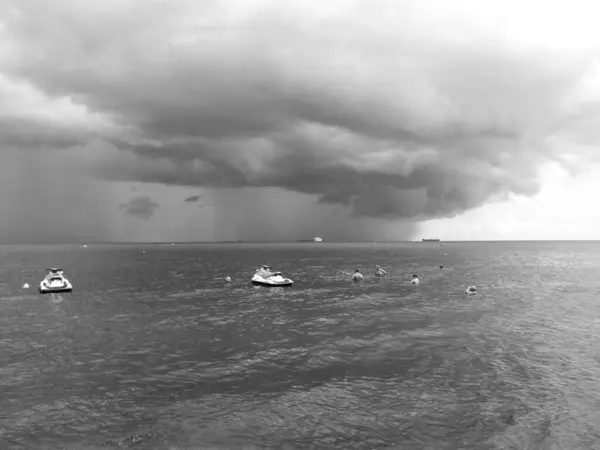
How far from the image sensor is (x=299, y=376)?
1423 inches

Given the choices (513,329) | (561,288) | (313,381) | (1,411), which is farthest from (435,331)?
(561,288)

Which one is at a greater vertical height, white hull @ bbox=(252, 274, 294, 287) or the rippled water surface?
white hull @ bbox=(252, 274, 294, 287)

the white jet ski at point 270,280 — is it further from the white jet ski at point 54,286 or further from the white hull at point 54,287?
the white hull at point 54,287

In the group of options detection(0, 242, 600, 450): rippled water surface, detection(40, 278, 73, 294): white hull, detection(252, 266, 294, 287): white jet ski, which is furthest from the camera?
detection(252, 266, 294, 287): white jet ski

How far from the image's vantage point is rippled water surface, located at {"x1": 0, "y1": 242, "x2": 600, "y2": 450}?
83.9 ft

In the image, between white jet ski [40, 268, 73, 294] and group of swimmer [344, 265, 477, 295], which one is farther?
white jet ski [40, 268, 73, 294]

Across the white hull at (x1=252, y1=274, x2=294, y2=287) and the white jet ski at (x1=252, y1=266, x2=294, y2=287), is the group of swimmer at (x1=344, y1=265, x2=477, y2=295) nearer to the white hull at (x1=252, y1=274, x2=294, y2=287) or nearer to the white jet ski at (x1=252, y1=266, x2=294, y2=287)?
the white jet ski at (x1=252, y1=266, x2=294, y2=287)

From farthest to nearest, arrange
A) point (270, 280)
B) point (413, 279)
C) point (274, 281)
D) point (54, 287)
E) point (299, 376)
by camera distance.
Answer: point (413, 279) → point (270, 280) → point (274, 281) → point (54, 287) → point (299, 376)

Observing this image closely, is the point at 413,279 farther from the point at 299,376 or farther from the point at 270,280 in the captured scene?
the point at 299,376

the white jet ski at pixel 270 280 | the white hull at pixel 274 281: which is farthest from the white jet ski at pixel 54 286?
the white hull at pixel 274 281

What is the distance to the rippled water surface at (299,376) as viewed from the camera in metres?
25.6

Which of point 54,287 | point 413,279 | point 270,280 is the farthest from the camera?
point 413,279

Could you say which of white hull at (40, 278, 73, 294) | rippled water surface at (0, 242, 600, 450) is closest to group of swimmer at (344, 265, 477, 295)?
rippled water surface at (0, 242, 600, 450)

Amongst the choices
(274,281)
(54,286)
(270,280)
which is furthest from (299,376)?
(54,286)
